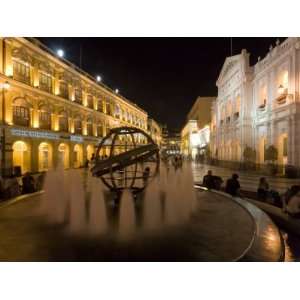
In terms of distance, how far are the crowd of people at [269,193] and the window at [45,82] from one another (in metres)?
21.6

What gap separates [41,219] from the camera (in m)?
7.46

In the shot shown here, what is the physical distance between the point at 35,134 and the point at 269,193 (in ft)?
72.2

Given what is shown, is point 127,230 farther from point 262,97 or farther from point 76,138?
point 76,138

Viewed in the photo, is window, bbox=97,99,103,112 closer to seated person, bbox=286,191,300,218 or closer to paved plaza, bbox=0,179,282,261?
paved plaza, bbox=0,179,282,261

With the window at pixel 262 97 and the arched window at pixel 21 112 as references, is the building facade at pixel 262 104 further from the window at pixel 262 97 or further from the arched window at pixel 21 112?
the arched window at pixel 21 112

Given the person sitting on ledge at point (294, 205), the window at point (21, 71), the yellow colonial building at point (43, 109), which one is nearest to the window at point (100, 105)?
the yellow colonial building at point (43, 109)

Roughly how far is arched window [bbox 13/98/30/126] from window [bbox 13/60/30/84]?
6.77 feet

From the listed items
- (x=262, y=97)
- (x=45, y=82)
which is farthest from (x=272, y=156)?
(x=45, y=82)

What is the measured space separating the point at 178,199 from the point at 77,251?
544cm

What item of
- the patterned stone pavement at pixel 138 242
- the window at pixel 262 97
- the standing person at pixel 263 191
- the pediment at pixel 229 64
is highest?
the pediment at pixel 229 64

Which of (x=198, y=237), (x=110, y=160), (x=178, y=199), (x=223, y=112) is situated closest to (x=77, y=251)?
(x=198, y=237)

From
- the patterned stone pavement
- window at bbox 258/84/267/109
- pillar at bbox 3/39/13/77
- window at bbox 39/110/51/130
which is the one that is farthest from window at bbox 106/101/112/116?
the patterned stone pavement

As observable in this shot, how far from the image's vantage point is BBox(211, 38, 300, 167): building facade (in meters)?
18.7

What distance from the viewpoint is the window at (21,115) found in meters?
21.8
